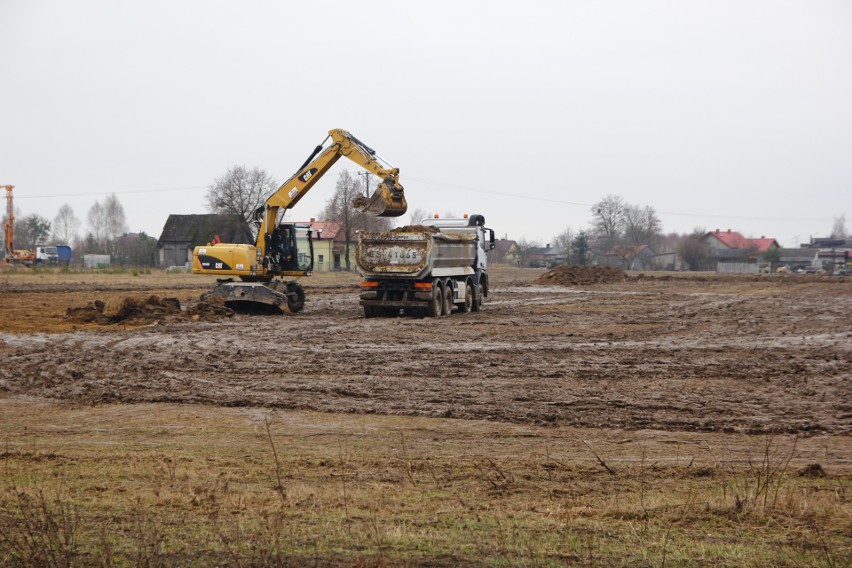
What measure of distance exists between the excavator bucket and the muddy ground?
2987mm

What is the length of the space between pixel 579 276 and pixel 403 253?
34409 millimetres

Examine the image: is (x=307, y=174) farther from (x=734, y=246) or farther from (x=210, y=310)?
(x=734, y=246)

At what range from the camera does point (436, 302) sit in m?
24.3

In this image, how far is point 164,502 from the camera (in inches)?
271

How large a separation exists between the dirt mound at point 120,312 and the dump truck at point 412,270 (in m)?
5.58

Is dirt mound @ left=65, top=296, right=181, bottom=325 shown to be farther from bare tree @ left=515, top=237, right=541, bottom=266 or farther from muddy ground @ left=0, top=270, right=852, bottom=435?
bare tree @ left=515, top=237, right=541, bottom=266

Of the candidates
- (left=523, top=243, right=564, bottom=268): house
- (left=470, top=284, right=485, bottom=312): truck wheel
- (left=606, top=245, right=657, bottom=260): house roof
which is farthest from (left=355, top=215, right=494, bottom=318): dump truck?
(left=606, top=245, right=657, bottom=260): house roof

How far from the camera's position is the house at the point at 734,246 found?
11552 centimetres

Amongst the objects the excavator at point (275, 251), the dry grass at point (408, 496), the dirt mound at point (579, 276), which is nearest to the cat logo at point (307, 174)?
the excavator at point (275, 251)

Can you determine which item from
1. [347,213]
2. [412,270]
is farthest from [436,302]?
[347,213]

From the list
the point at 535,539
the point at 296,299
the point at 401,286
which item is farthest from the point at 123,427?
the point at 296,299

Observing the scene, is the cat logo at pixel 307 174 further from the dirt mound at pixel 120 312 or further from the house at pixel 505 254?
the house at pixel 505 254

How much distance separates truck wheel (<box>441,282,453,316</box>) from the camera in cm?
2516

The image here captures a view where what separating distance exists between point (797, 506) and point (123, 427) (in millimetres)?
7407
